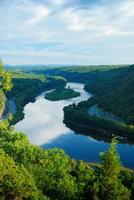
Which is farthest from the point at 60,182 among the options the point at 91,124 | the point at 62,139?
the point at 91,124

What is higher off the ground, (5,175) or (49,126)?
(5,175)

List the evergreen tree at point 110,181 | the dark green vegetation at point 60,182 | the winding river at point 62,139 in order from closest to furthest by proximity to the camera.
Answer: the dark green vegetation at point 60,182
the evergreen tree at point 110,181
the winding river at point 62,139

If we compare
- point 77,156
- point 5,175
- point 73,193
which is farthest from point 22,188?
point 77,156

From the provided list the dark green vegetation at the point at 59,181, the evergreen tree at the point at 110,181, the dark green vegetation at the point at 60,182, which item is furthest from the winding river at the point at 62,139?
the evergreen tree at the point at 110,181

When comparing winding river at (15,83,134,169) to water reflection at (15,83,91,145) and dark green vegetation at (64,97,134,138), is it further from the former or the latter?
dark green vegetation at (64,97,134,138)

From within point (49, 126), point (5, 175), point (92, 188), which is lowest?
point (49, 126)

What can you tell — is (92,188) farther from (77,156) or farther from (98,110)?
(98,110)

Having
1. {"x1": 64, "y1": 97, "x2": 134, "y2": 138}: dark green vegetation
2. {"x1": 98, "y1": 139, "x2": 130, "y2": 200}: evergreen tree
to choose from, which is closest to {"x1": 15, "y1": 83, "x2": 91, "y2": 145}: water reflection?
{"x1": 64, "y1": 97, "x2": 134, "y2": 138}: dark green vegetation

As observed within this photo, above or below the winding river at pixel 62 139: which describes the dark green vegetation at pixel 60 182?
above

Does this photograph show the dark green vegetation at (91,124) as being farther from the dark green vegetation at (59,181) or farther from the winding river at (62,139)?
the dark green vegetation at (59,181)

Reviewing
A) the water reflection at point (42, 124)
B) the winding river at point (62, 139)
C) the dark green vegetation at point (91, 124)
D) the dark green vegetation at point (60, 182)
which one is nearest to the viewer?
the dark green vegetation at point (60, 182)

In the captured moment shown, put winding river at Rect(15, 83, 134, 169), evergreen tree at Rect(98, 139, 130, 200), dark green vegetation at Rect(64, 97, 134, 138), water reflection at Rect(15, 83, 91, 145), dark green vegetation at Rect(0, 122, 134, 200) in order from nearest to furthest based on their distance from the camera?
dark green vegetation at Rect(0, 122, 134, 200) → evergreen tree at Rect(98, 139, 130, 200) → winding river at Rect(15, 83, 134, 169) → water reflection at Rect(15, 83, 91, 145) → dark green vegetation at Rect(64, 97, 134, 138)
